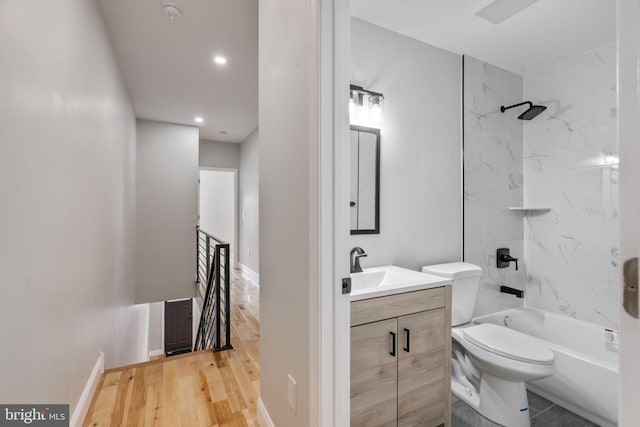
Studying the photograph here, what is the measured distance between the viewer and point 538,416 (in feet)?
6.40

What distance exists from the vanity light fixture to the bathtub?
191 centimetres

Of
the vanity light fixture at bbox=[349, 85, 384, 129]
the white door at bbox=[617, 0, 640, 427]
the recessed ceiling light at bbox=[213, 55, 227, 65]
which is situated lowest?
the white door at bbox=[617, 0, 640, 427]

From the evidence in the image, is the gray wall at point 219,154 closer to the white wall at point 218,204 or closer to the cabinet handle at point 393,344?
the white wall at point 218,204

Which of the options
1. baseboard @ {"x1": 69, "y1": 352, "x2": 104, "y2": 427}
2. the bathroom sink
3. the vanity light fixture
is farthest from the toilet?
baseboard @ {"x1": 69, "y1": 352, "x2": 104, "y2": 427}

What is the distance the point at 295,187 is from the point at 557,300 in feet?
9.26

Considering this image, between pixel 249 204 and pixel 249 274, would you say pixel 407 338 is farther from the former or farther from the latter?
pixel 249 204

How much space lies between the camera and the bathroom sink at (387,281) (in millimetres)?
1398

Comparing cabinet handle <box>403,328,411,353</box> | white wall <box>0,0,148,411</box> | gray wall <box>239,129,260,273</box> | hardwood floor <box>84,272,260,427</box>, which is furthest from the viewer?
gray wall <box>239,129,260,273</box>

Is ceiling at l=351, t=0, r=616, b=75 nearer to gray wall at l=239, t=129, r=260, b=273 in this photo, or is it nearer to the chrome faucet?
the chrome faucet

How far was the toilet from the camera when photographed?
1710 millimetres

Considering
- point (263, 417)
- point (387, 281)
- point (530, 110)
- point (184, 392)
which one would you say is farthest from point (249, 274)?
point (530, 110)

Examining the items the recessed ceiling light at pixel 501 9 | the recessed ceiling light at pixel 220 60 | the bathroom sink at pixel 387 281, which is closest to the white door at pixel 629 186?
the bathroom sink at pixel 387 281

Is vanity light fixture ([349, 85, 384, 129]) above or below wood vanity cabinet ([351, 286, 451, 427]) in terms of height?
above

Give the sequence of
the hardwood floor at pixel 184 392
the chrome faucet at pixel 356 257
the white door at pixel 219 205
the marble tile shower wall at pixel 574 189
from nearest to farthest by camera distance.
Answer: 1. the hardwood floor at pixel 184 392
2. the chrome faucet at pixel 356 257
3. the marble tile shower wall at pixel 574 189
4. the white door at pixel 219 205
